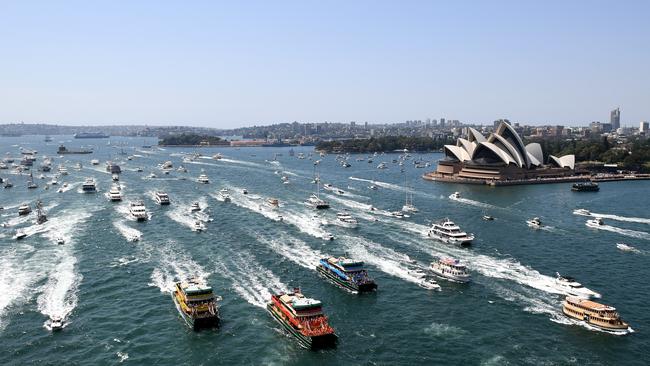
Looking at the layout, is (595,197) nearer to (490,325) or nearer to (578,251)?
(578,251)

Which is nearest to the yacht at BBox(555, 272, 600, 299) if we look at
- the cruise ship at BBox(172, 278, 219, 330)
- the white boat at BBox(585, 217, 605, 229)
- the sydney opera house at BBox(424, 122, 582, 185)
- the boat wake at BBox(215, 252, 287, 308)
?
the boat wake at BBox(215, 252, 287, 308)

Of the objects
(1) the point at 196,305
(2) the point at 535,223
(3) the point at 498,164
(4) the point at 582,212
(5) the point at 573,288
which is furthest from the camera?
(3) the point at 498,164

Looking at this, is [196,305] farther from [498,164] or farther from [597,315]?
[498,164]

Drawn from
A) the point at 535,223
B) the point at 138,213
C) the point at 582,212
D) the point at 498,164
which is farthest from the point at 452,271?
the point at 498,164

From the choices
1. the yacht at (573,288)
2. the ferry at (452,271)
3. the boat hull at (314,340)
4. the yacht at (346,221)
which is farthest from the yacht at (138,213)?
the yacht at (573,288)

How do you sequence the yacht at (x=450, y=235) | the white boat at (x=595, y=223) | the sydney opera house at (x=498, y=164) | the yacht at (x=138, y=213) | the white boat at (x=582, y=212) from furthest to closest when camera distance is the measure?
the sydney opera house at (x=498, y=164) → the white boat at (x=582, y=212) → the yacht at (x=138, y=213) → the white boat at (x=595, y=223) → the yacht at (x=450, y=235)

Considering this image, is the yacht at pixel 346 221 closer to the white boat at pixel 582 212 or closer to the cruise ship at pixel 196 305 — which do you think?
the cruise ship at pixel 196 305

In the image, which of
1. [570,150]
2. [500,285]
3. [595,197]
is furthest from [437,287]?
[570,150]
